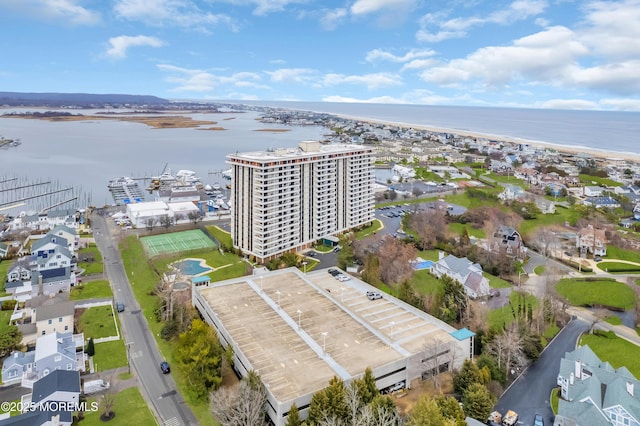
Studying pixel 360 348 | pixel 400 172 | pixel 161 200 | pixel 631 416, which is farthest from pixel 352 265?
pixel 400 172

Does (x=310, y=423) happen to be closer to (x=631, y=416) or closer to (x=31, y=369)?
(x=631, y=416)

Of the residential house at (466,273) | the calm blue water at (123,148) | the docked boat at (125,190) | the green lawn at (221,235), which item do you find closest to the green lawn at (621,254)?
the residential house at (466,273)

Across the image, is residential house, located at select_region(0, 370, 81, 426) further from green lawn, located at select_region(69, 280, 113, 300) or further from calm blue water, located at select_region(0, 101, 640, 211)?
calm blue water, located at select_region(0, 101, 640, 211)

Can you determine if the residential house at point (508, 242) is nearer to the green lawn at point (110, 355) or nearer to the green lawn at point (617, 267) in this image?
the green lawn at point (617, 267)

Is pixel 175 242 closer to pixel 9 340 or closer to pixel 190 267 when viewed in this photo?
pixel 190 267

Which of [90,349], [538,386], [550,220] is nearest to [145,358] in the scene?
[90,349]
